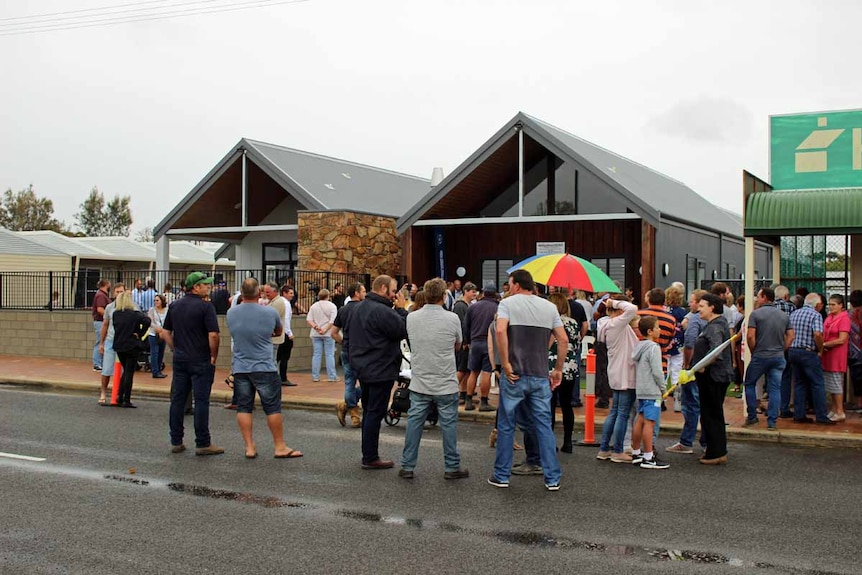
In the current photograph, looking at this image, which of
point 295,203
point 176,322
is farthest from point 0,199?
point 176,322

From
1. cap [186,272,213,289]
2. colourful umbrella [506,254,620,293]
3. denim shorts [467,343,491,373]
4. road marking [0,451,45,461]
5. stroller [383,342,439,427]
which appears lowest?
road marking [0,451,45,461]

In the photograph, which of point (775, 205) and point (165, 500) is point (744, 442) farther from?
point (165, 500)

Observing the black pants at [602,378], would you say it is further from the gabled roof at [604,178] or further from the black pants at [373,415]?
the gabled roof at [604,178]

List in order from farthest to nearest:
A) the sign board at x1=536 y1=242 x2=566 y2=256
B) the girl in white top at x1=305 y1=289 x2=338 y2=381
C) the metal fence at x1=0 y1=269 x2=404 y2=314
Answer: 1. the sign board at x1=536 y1=242 x2=566 y2=256
2. the metal fence at x1=0 y1=269 x2=404 y2=314
3. the girl in white top at x1=305 y1=289 x2=338 y2=381

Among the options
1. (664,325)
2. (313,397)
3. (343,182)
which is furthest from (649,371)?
(343,182)

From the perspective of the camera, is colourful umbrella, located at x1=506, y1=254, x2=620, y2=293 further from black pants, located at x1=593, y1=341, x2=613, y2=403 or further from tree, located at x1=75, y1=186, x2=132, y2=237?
tree, located at x1=75, y1=186, x2=132, y2=237

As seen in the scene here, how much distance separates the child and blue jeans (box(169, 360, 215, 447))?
4.58m

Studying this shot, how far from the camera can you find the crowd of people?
834 centimetres

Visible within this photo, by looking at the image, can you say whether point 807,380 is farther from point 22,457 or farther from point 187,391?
point 22,457

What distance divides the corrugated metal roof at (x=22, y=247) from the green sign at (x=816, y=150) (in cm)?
3567

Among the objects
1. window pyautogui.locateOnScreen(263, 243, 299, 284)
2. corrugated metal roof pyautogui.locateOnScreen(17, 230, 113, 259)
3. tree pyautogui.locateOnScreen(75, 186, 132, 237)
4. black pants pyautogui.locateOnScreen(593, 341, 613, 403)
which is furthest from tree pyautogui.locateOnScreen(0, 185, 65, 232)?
black pants pyautogui.locateOnScreen(593, 341, 613, 403)

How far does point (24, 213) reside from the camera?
7531 cm

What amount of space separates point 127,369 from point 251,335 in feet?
17.2

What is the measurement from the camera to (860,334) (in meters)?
12.7
